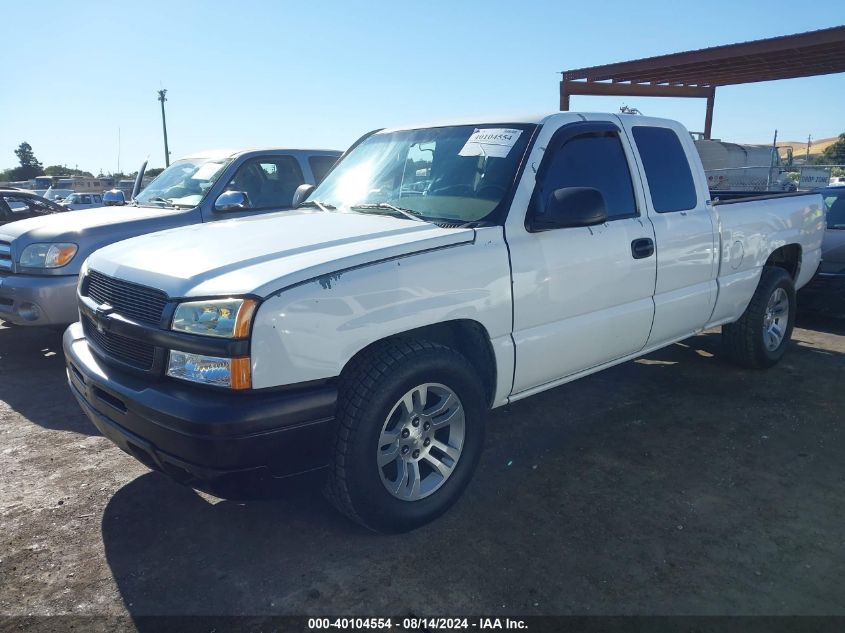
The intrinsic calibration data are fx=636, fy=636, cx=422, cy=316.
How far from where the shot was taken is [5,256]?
551cm

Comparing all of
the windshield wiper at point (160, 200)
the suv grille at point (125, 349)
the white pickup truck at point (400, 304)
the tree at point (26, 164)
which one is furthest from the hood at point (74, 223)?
the tree at point (26, 164)

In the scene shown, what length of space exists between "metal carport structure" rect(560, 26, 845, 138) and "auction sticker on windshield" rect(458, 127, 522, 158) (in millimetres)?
13448

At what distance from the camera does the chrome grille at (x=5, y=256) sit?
5.43 meters

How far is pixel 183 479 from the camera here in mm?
2592

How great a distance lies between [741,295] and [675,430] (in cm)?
141

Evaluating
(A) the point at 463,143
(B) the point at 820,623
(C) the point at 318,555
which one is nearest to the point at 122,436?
(C) the point at 318,555

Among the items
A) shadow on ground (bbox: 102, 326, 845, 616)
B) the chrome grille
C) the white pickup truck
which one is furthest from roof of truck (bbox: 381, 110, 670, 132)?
the chrome grille

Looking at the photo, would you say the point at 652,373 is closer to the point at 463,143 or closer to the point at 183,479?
the point at 463,143

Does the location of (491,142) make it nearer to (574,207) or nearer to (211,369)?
(574,207)

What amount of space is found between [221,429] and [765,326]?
473cm

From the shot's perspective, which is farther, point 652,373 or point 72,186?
point 72,186

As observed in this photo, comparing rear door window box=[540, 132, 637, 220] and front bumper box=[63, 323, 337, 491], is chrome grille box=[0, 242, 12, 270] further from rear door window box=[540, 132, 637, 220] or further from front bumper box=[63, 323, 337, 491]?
rear door window box=[540, 132, 637, 220]

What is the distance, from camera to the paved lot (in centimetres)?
256

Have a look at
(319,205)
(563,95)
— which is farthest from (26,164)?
(319,205)
